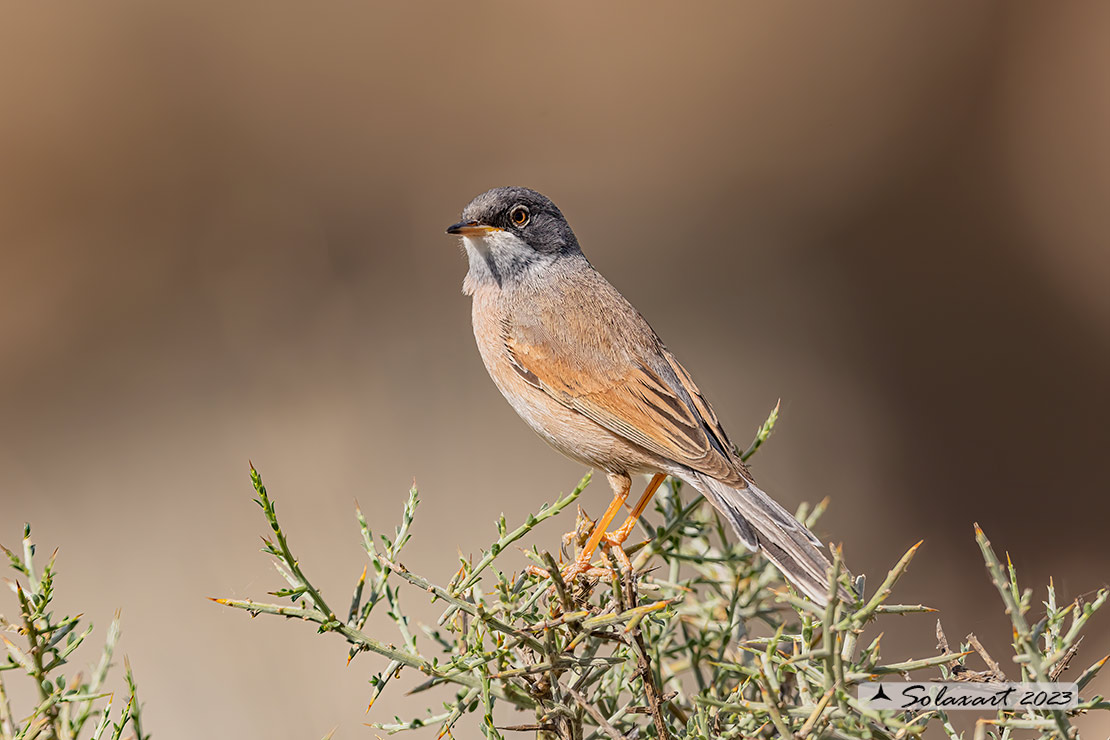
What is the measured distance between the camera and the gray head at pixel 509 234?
428cm

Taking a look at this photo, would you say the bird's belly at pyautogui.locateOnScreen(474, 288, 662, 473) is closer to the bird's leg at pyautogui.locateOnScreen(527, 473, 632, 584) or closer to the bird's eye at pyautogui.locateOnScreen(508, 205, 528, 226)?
the bird's leg at pyautogui.locateOnScreen(527, 473, 632, 584)


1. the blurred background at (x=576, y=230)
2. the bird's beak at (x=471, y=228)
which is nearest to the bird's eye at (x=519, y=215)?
the bird's beak at (x=471, y=228)

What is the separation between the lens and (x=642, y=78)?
7238mm

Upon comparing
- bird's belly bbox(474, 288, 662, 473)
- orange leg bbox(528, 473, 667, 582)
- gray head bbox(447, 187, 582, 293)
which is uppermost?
gray head bbox(447, 187, 582, 293)

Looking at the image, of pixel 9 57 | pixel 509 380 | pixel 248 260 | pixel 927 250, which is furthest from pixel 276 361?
pixel 927 250

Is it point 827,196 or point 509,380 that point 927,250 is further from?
point 509,380

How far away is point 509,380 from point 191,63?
5050mm

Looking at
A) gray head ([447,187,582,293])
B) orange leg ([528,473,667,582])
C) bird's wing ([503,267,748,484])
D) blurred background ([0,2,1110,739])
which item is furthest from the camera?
blurred background ([0,2,1110,739])

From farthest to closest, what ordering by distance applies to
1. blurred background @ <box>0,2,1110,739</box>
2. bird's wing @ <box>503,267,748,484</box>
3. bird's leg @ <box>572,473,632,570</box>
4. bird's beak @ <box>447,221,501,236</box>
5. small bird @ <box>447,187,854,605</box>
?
blurred background @ <box>0,2,1110,739</box>, bird's beak @ <box>447,221,501,236</box>, bird's wing @ <box>503,267,748,484</box>, small bird @ <box>447,187,854,605</box>, bird's leg @ <box>572,473,632,570</box>

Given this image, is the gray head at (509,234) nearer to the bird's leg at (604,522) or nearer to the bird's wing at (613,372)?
the bird's wing at (613,372)

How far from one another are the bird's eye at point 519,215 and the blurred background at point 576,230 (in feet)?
8.39

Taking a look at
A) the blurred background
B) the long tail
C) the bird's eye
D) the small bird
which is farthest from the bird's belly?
the blurred background

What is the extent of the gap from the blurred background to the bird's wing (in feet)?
8.42

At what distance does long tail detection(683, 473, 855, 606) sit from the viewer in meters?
2.69
